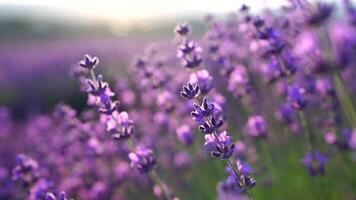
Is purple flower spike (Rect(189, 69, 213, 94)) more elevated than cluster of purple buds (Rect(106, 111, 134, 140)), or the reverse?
purple flower spike (Rect(189, 69, 213, 94))

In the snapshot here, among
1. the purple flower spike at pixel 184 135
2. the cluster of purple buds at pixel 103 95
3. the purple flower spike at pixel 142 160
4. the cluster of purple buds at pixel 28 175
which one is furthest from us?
the purple flower spike at pixel 184 135

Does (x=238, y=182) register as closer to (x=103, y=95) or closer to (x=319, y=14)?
(x=103, y=95)

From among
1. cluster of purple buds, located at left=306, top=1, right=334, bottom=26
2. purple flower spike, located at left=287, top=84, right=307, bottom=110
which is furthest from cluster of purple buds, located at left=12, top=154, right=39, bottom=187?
cluster of purple buds, located at left=306, top=1, right=334, bottom=26

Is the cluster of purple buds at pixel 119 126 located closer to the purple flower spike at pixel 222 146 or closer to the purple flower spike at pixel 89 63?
the purple flower spike at pixel 89 63

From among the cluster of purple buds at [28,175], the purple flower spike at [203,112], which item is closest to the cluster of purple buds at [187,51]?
the purple flower spike at [203,112]

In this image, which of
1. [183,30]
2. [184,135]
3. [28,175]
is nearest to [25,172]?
[28,175]

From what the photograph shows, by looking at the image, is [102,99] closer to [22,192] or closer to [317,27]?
[317,27]

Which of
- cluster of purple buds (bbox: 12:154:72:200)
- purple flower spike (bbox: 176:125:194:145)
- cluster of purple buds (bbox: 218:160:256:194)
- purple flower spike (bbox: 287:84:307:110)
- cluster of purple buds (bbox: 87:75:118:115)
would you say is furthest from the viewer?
purple flower spike (bbox: 176:125:194:145)

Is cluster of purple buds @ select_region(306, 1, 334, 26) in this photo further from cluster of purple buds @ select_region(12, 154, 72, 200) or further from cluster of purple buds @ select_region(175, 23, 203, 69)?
cluster of purple buds @ select_region(12, 154, 72, 200)

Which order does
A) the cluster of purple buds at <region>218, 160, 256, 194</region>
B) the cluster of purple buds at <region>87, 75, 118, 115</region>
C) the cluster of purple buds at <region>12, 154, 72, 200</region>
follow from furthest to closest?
the cluster of purple buds at <region>12, 154, 72, 200</region> < the cluster of purple buds at <region>87, 75, 118, 115</region> < the cluster of purple buds at <region>218, 160, 256, 194</region>
